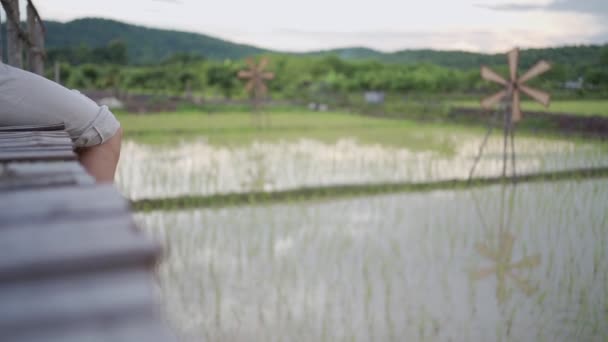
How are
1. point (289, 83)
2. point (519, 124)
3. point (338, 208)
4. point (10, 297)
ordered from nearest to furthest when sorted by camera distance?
point (10, 297) < point (338, 208) < point (519, 124) < point (289, 83)

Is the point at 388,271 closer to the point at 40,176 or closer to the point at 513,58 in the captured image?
the point at 40,176

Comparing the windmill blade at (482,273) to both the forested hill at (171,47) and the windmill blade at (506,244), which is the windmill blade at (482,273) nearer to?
the windmill blade at (506,244)

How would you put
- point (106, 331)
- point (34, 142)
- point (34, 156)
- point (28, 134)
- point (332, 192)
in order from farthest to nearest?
point (332, 192) < point (28, 134) < point (34, 142) < point (34, 156) < point (106, 331)

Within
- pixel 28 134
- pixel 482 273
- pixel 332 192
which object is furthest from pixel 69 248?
pixel 332 192

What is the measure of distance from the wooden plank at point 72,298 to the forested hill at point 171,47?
71.4 feet

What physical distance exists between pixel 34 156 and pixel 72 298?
1.64 ft

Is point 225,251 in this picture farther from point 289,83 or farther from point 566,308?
point 289,83

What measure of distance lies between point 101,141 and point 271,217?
314 centimetres

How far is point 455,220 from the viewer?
4484 mm

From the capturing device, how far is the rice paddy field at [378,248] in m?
2.65

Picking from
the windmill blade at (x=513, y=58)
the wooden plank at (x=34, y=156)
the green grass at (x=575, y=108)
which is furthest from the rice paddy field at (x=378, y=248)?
the green grass at (x=575, y=108)

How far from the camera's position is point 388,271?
3295 mm

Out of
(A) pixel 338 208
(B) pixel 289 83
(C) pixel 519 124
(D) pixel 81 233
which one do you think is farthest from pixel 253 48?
(D) pixel 81 233

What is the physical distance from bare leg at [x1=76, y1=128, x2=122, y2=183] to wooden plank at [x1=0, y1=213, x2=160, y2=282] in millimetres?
1148
